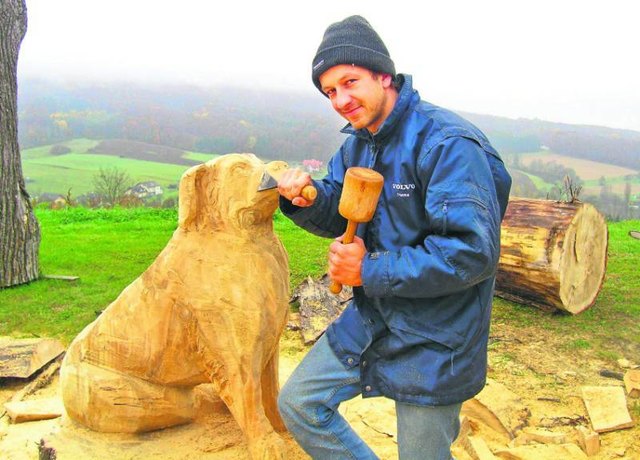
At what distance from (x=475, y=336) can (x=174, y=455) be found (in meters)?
1.59

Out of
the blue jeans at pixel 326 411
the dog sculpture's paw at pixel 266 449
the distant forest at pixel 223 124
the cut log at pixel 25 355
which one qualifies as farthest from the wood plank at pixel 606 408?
the distant forest at pixel 223 124

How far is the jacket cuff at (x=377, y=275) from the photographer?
1.78 metres

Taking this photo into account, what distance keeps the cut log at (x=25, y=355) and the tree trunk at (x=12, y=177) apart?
1.83 metres

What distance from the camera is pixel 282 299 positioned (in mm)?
2570

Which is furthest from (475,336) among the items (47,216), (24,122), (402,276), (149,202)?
(24,122)

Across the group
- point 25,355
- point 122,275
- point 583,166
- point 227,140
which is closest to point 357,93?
point 25,355

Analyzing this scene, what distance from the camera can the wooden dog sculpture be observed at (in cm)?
243

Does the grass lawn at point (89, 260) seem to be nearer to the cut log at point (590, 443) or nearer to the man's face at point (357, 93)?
the cut log at point (590, 443)

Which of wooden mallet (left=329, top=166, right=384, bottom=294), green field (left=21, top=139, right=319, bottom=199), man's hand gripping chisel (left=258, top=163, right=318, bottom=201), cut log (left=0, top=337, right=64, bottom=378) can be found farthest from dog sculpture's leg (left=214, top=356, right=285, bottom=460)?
green field (left=21, top=139, right=319, bottom=199)

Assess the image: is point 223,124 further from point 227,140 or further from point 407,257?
point 407,257

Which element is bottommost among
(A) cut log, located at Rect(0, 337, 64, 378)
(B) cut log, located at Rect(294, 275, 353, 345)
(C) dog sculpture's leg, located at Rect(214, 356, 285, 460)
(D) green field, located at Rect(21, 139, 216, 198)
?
(D) green field, located at Rect(21, 139, 216, 198)

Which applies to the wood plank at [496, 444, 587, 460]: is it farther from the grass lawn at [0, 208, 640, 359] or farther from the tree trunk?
the tree trunk

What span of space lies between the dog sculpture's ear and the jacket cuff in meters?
0.94

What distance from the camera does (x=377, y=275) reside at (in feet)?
5.87
